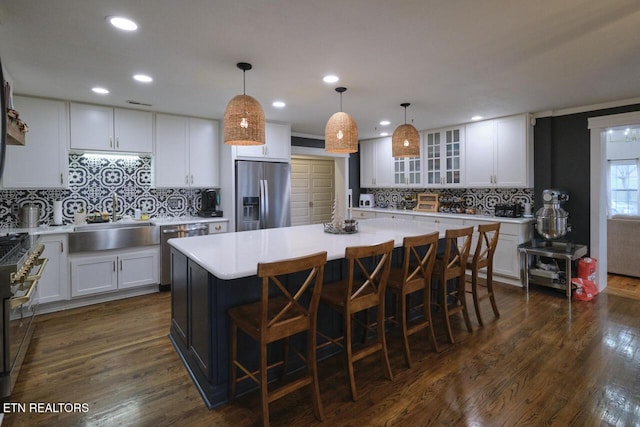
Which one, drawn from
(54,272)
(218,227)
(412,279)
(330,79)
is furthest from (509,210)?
(54,272)

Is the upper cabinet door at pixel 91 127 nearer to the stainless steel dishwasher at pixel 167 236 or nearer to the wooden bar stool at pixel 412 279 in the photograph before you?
the stainless steel dishwasher at pixel 167 236

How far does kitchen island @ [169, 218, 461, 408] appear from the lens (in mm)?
2070

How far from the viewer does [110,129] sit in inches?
161

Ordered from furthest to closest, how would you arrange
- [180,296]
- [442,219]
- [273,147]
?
[442,219]
[273,147]
[180,296]

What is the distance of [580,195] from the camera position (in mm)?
4328

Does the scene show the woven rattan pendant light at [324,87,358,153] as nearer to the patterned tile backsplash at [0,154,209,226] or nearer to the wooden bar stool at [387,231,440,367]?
the wooden bar stool at [387,231,440,367]

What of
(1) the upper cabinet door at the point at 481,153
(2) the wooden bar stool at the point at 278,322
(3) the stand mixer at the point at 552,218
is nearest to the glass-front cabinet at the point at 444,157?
(1) the upper cabinet door at the point at 481,153

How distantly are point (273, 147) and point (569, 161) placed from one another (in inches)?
159

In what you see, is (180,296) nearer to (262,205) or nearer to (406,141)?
(262,205)

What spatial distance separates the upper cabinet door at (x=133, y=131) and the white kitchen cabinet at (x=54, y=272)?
4.19ft

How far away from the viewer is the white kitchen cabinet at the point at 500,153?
179 inches

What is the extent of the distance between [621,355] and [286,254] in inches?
108

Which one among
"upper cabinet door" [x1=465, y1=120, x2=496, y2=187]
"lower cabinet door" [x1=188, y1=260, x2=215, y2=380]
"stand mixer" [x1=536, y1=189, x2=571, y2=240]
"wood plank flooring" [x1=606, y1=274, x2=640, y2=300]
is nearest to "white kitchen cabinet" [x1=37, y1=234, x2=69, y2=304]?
"lower cabinet door" [x1=188, y1=260, x2=215, y2=380]

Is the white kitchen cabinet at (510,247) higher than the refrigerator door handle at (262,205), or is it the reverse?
the refrigerator door handle at (262,205)
